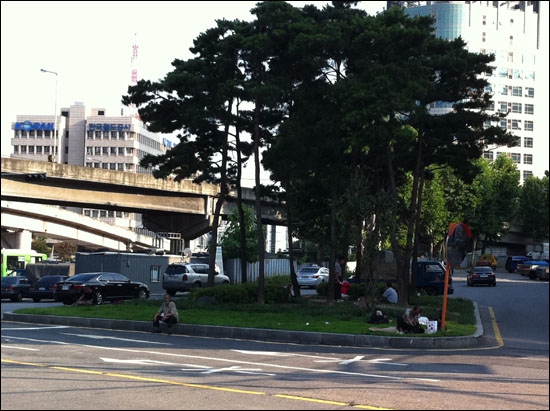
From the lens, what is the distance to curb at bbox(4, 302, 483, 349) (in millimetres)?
19953

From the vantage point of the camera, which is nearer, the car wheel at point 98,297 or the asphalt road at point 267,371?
the asphalt road at point 267,371

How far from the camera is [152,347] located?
59.2 ft

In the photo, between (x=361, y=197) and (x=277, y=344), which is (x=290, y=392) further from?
(x=361, y=197)

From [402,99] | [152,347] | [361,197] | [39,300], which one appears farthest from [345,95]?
[39,300]

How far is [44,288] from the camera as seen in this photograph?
40.8 meters

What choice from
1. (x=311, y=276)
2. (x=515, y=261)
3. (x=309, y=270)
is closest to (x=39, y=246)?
(x=309, y=270)

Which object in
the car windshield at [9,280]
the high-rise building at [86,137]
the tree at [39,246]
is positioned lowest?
the car windshield at [9,280]

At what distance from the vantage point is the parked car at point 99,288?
36.1 meters

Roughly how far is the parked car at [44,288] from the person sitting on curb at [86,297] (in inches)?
226

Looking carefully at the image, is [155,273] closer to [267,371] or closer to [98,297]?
[98,297]

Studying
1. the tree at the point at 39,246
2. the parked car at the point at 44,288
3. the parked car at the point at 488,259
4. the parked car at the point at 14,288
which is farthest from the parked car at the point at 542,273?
the tree at the point at 39,246

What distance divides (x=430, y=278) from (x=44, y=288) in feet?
69.1

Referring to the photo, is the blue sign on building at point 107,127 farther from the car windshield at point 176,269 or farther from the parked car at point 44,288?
the parked car at point 44,288

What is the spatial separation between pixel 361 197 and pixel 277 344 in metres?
8.24
